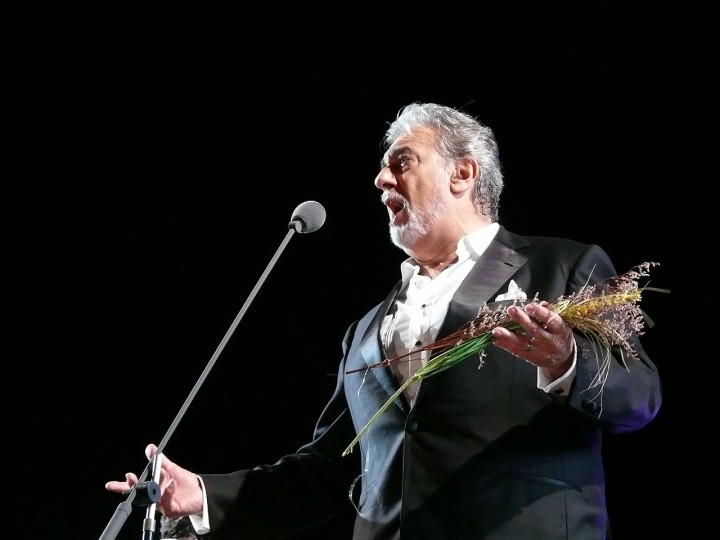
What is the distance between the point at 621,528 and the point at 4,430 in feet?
8.38

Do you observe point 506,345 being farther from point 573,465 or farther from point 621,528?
point 621,528

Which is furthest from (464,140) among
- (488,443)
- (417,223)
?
(488,443)

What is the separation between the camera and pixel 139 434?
409 cm

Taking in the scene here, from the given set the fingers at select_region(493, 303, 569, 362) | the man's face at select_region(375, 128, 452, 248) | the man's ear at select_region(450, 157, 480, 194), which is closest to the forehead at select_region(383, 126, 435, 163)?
the man's face at select_region(375, 128, 452, 248)

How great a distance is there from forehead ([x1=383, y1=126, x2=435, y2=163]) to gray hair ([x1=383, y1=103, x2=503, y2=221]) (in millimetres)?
17

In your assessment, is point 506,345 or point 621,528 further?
point 621,528

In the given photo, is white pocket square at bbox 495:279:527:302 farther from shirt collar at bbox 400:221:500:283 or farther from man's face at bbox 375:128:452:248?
man's face at bbox 375:128:452:248

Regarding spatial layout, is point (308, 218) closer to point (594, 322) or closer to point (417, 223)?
point (417, 223)

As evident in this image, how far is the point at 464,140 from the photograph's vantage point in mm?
2986

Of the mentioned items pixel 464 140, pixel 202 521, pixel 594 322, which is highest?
pixel 464 140

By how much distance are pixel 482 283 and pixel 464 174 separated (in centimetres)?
61

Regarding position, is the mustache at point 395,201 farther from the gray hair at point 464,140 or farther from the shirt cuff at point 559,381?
the shirt cuff at point 559,381

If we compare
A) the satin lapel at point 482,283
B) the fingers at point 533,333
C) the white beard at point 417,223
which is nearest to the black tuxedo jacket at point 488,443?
the satin lapel at point 482,283

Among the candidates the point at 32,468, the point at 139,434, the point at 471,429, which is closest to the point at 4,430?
the point at 32,468
